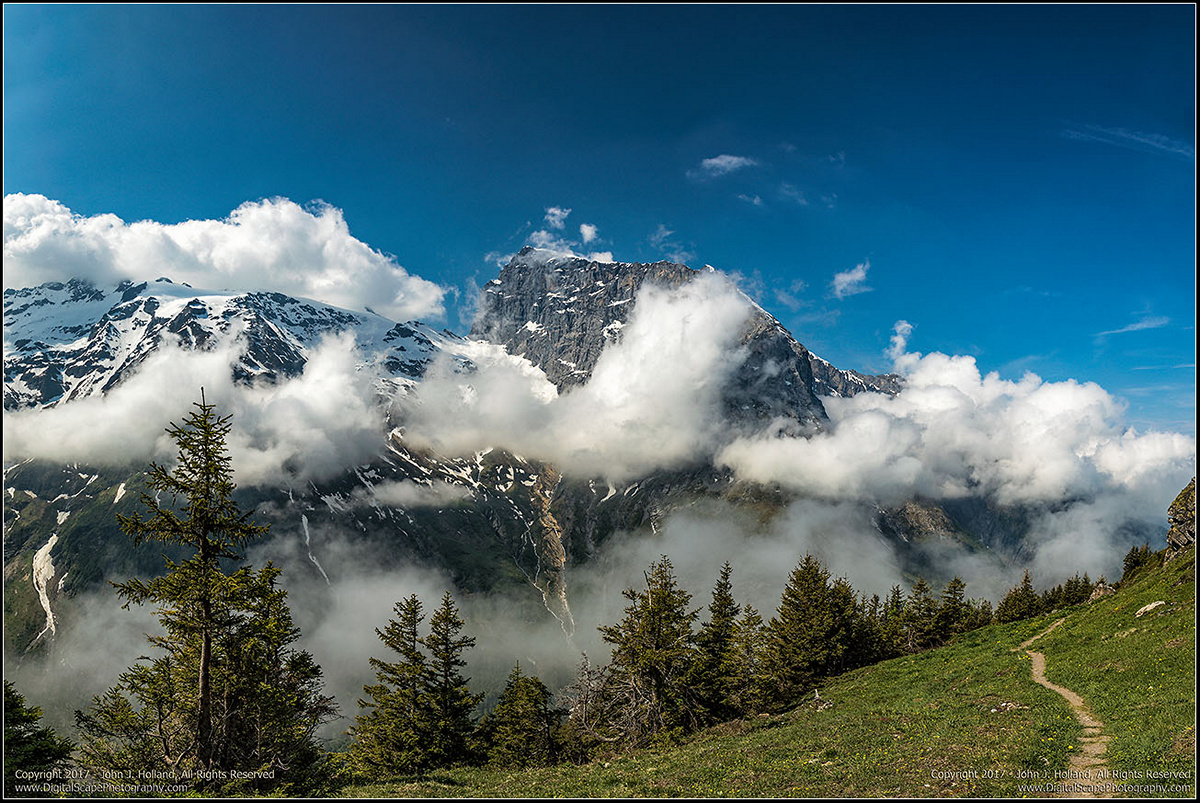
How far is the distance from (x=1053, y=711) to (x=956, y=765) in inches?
390

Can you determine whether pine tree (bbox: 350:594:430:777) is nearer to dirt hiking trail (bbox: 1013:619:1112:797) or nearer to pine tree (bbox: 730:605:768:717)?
pine tree (bbox: 730:605:768:717)

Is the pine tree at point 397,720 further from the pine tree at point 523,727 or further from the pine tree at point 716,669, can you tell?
the pine tree at point 716,669

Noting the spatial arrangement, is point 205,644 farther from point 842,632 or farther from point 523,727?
point 842,632

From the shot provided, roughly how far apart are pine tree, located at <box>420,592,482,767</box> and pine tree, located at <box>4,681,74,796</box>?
2294 centimetres

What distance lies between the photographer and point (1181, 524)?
63.1m

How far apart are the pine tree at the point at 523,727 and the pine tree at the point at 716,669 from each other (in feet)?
50.9

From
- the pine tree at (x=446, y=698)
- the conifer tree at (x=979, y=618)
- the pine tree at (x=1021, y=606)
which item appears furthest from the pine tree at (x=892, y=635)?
the pine tree at (x=446, y=698)

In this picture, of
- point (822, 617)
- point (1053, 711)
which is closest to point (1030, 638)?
point (822, 617)

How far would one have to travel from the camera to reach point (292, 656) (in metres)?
41.1

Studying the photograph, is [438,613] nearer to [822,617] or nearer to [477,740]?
[477,740]

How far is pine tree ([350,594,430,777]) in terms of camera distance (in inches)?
1772

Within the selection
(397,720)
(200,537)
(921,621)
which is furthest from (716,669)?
(921,621)

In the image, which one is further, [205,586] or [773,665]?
[773,665]

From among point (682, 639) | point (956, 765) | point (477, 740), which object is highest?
point (682, 639)
